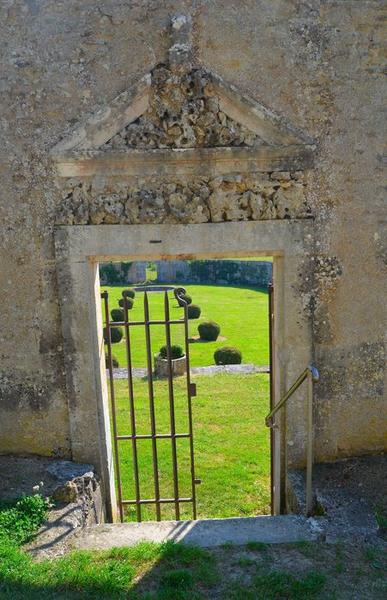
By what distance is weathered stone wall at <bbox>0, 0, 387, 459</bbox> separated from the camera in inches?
156

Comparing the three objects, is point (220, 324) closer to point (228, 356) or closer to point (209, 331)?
point (209, 331)

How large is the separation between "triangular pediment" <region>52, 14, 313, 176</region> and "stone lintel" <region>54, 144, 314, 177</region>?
11 mm

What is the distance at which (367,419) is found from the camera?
4598mm

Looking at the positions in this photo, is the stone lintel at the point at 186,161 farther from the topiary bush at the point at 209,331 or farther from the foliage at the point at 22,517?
the topiary bush at the point at 209,331

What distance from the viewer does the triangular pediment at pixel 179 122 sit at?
395cm

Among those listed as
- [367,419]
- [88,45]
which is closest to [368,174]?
[367,419]

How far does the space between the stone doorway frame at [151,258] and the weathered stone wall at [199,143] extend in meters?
0.09

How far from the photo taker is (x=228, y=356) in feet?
38.4

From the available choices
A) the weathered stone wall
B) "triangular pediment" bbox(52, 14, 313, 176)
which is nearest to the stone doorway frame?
the weathered stone wall

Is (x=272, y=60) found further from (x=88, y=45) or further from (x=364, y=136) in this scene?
(x=88, y=45)

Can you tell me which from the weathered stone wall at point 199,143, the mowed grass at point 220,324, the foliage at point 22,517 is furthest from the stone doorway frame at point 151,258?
the mowed grass at point 220,324

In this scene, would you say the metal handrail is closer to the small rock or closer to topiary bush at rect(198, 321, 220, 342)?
the small rock

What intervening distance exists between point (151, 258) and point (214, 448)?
153 inches

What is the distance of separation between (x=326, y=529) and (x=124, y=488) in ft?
10.7
